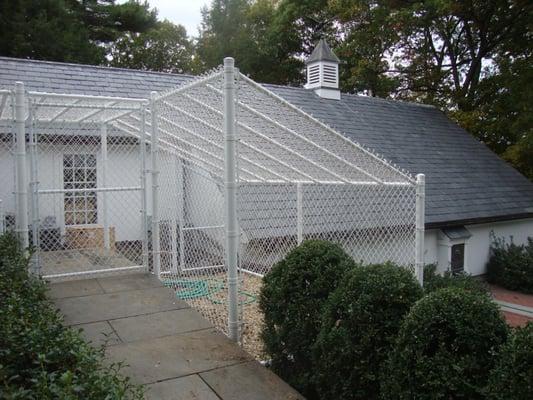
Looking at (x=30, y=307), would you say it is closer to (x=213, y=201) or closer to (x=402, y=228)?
(x=213, y=201)

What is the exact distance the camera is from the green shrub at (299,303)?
3520 millimetres

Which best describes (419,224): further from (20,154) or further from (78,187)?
(78,187)

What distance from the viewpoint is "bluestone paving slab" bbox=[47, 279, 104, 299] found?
5203 millimetres

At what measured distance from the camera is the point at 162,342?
13.2ft

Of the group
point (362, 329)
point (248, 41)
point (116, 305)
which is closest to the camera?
point (362, 329)

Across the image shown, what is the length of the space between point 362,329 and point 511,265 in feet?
36.2

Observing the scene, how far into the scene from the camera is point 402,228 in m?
9.05

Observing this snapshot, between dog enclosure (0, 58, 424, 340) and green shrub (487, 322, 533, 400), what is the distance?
231 cm

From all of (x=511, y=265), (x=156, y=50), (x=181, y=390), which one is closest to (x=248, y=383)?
(x=181, y=390)

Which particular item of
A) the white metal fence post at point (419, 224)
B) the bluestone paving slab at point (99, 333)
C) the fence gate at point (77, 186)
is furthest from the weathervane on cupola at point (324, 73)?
the bluestone paving slab at point (99, 333)


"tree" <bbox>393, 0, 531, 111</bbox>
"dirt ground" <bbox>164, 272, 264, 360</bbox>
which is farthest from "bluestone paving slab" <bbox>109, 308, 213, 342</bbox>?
"tree" <bbox>393, 0, 531, 111</bbox>

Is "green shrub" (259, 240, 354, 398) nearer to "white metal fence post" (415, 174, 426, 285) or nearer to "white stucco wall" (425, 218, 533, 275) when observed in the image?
"white metal fence post" (415, 174, 426, 285)

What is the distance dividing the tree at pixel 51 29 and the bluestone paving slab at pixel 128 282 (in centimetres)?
1586

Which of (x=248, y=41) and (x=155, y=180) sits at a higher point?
(x=248, y=41)
